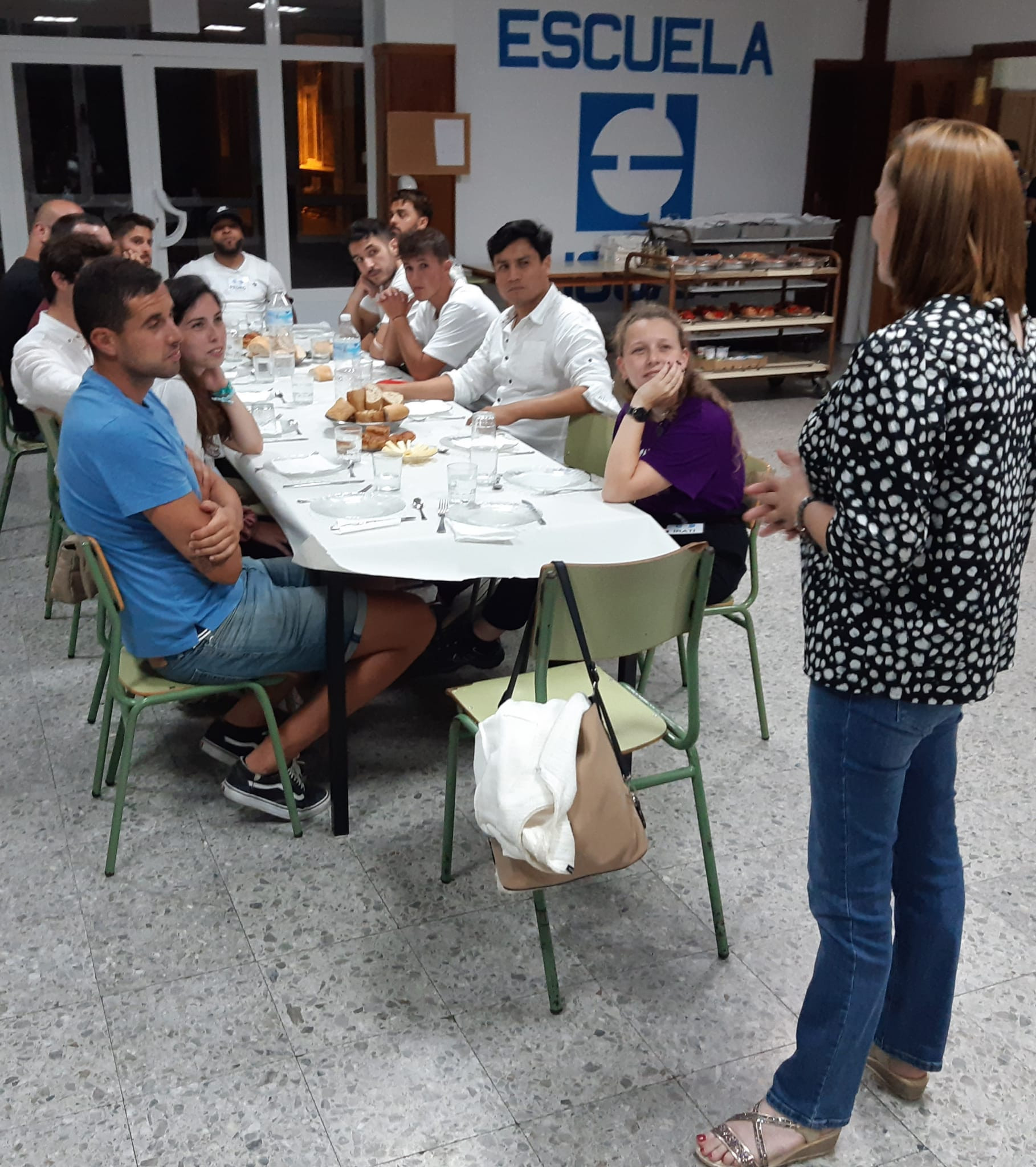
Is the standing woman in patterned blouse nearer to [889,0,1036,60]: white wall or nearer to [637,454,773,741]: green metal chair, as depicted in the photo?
[637,454,773,741]: green metal chair

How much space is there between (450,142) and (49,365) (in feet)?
15.2

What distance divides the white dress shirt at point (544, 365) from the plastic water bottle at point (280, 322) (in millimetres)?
859

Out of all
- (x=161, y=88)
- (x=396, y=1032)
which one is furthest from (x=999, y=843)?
(x=161, y=88)

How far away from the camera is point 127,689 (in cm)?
258

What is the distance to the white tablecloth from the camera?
2.56 meters

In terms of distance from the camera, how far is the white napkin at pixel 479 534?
2.59 metres

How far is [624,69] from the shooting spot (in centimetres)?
828

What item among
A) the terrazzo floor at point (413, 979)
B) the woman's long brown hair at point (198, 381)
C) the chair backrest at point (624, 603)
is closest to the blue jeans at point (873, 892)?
the terrazzo floor at point (413, 979)

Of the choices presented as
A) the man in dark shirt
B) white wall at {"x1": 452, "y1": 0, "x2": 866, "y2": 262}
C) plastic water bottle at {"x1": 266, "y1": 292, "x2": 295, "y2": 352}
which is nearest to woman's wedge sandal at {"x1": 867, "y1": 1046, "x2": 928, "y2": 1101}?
plastic water bottle at {"x1": 266, "y1": 292, "x2": 295, "y2": 352}

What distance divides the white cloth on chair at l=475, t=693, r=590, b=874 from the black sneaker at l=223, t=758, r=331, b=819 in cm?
106

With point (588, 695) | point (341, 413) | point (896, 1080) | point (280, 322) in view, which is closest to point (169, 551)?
point (588, 695)

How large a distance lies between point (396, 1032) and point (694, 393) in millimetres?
1684

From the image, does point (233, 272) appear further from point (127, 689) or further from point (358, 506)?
point (127, 689)

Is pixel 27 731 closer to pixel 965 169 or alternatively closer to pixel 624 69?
pixel 965 169
